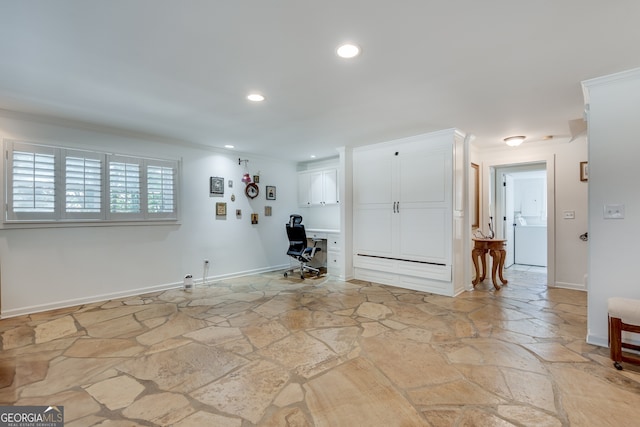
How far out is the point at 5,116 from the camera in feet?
11.1

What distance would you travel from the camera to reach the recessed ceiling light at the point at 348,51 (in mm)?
2043

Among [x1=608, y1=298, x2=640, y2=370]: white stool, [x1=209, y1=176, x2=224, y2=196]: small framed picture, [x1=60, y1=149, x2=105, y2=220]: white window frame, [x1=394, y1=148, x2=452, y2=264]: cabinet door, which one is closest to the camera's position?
[x1=608, y1=298, x2=640, y2=370]: white stool

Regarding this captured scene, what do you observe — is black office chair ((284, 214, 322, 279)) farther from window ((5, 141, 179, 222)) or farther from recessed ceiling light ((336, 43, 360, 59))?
recessed ceiling light ((336, 43, 360, 59))

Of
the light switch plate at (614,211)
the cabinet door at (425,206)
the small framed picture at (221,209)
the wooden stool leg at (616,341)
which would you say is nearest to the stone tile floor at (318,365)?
the wooden stool leg at (616,341)

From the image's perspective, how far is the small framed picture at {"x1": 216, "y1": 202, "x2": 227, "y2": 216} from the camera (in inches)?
207

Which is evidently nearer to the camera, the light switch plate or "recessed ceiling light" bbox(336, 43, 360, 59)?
"recessed ceiling light" bbox(336, 43, 360, 59)

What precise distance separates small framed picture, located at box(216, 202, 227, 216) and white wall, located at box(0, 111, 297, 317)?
0.07 m

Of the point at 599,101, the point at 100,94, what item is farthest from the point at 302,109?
the point at 599,101

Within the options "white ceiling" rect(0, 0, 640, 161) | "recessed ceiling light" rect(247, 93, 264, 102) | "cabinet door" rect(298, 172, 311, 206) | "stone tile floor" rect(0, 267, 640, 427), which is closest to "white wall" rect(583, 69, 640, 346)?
"white ceiling" rect(0, 0, 640, 161)

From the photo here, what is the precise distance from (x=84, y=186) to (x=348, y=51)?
152 inches

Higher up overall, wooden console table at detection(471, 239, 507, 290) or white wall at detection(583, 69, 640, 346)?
white wall at detection(583, 69, 640, 346)

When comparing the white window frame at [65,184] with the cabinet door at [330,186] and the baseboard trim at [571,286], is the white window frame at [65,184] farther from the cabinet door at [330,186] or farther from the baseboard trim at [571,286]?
the baseboard trim at [571,286]

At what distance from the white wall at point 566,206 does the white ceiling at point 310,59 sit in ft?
4.20

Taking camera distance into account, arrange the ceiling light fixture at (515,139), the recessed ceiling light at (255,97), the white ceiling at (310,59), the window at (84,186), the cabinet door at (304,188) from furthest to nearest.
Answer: the cabinet door at (304,188) < the ceiling light fixture at (515,139) < the window at (84,186) < the recessed ceiling light at (255,97) < the white ceiling at (310,59)
